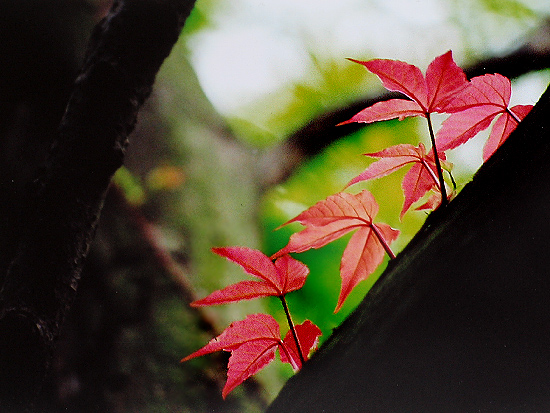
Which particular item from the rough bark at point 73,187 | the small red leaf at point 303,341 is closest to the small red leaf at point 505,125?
the small red leaf at point 303,341

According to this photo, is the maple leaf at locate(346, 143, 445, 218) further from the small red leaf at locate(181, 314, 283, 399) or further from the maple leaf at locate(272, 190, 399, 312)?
the small red leaf at locate(181, 314, 283, 399)

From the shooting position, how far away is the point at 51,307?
0.44 meters

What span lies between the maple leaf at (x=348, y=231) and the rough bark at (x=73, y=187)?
0.92ft

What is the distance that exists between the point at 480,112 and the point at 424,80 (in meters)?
0.08

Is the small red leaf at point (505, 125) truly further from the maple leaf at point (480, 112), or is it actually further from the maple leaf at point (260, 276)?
the maple leaf at point (260, 276)

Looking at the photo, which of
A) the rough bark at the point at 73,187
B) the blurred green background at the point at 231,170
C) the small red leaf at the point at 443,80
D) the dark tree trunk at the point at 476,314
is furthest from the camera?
the blurred green background at the point at 231,170

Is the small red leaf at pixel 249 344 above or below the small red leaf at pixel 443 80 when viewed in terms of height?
below

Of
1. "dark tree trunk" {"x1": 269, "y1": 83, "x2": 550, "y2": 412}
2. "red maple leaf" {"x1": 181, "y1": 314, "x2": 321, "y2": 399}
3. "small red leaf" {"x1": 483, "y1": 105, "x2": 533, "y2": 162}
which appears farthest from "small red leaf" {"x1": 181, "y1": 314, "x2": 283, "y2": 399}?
"small red leaf" {"x1": 483, "y1": 105, "x2": 533, "y2": 162}

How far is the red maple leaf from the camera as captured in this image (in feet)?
1.08

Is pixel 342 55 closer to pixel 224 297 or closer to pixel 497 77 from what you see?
pixel 497 77

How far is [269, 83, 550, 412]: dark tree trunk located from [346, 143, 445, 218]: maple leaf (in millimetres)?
131

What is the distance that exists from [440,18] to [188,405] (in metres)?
0.78

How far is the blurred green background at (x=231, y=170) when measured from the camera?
61 cm

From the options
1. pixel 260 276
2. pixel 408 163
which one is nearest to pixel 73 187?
pixel 260 276
